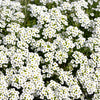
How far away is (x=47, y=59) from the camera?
19.5 feet

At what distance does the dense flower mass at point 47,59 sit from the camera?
5.38m

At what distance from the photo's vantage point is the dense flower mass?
17.7 feet

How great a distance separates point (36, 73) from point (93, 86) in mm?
1719

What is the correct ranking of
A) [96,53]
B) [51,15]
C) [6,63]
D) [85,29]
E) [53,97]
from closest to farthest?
[53,97] → [6,63] → [96,53] → [51,15] → [85,29]

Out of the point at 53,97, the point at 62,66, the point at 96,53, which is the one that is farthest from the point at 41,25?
the point at 53,97

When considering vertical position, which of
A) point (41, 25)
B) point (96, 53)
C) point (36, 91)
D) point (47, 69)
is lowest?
point (36, 91)

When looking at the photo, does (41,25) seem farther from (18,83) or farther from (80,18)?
(18,83)

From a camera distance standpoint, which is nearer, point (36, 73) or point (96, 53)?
point (36, 73)

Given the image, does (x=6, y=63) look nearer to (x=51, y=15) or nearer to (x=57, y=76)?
(x=57, y=76)

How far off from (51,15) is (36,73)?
2.37m

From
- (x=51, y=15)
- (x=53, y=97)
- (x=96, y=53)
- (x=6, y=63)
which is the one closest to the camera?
(x=53, y=97)

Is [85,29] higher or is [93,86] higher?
[85,29]

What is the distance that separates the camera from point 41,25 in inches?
264

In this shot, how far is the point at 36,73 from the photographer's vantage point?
553cm
